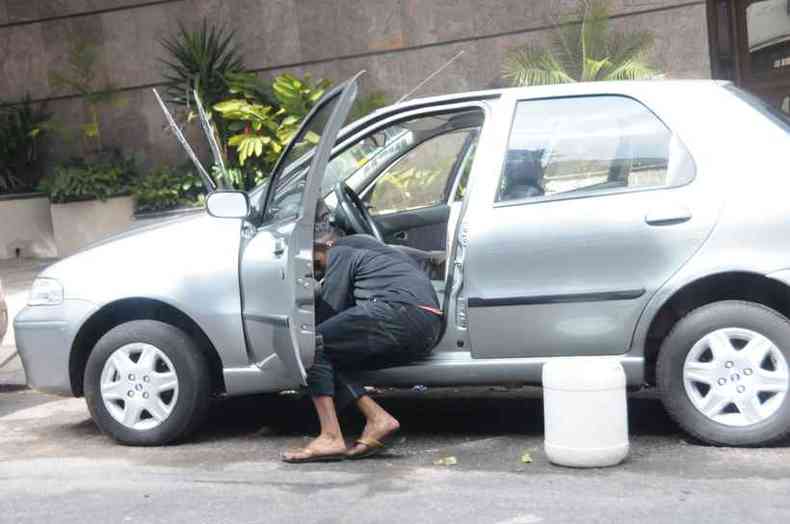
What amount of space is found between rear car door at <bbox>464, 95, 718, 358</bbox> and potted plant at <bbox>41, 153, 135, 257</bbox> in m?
8.53

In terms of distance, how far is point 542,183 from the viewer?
6031 millimetres

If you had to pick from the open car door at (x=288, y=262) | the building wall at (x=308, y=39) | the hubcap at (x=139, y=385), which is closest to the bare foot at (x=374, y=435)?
the open car door at (x=288, y=262)

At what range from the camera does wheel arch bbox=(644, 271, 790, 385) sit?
18.9 feet

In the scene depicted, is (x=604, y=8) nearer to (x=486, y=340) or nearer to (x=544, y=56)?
(x=544, y=56)

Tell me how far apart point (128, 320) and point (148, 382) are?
388 millimetres

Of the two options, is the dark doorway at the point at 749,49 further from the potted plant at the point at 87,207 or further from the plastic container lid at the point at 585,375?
the plastic container lid at the point at 585,375

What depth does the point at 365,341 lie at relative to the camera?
6.05 metres

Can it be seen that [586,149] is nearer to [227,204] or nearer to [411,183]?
[411,183]

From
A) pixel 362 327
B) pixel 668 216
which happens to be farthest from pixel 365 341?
pixel 668 216

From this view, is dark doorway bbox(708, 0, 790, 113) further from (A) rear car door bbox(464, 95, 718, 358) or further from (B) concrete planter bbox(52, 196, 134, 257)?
(A) rear car door bbox(464, 95, 718, 358)

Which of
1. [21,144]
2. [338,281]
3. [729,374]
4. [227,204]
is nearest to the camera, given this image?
[729,374]

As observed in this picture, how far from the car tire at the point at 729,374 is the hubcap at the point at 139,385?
249cm

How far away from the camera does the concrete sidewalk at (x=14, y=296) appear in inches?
336

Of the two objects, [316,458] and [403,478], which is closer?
[403,478]
